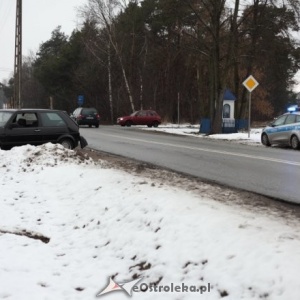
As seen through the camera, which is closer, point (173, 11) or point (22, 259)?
point (22, 259)

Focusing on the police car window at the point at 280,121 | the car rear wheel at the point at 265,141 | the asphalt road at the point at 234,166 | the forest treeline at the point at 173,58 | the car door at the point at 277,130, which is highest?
the forest treeline at the point at 173,58

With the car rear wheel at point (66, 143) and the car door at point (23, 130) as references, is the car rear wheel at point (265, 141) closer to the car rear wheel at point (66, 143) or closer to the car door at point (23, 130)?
the car rear wheel at point (66, 143)

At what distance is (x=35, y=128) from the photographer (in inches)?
538

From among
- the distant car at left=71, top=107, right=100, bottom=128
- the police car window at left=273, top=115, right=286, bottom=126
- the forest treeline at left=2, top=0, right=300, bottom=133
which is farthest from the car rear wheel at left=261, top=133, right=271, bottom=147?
the distant car at left=71, top=107, right=100, bottom=128

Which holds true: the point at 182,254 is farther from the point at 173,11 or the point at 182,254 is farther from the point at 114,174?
the point at 173,11

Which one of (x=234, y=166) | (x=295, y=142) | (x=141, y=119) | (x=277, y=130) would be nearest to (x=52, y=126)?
(x=234, y=166)

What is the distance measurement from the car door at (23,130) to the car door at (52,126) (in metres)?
0.17

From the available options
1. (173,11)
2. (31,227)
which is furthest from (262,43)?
(31,227)

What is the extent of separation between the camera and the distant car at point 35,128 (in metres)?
13.2

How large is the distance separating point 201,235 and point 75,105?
55711 millimetres

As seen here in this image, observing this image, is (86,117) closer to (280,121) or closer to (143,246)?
(280,121)

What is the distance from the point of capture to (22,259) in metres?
5.20
